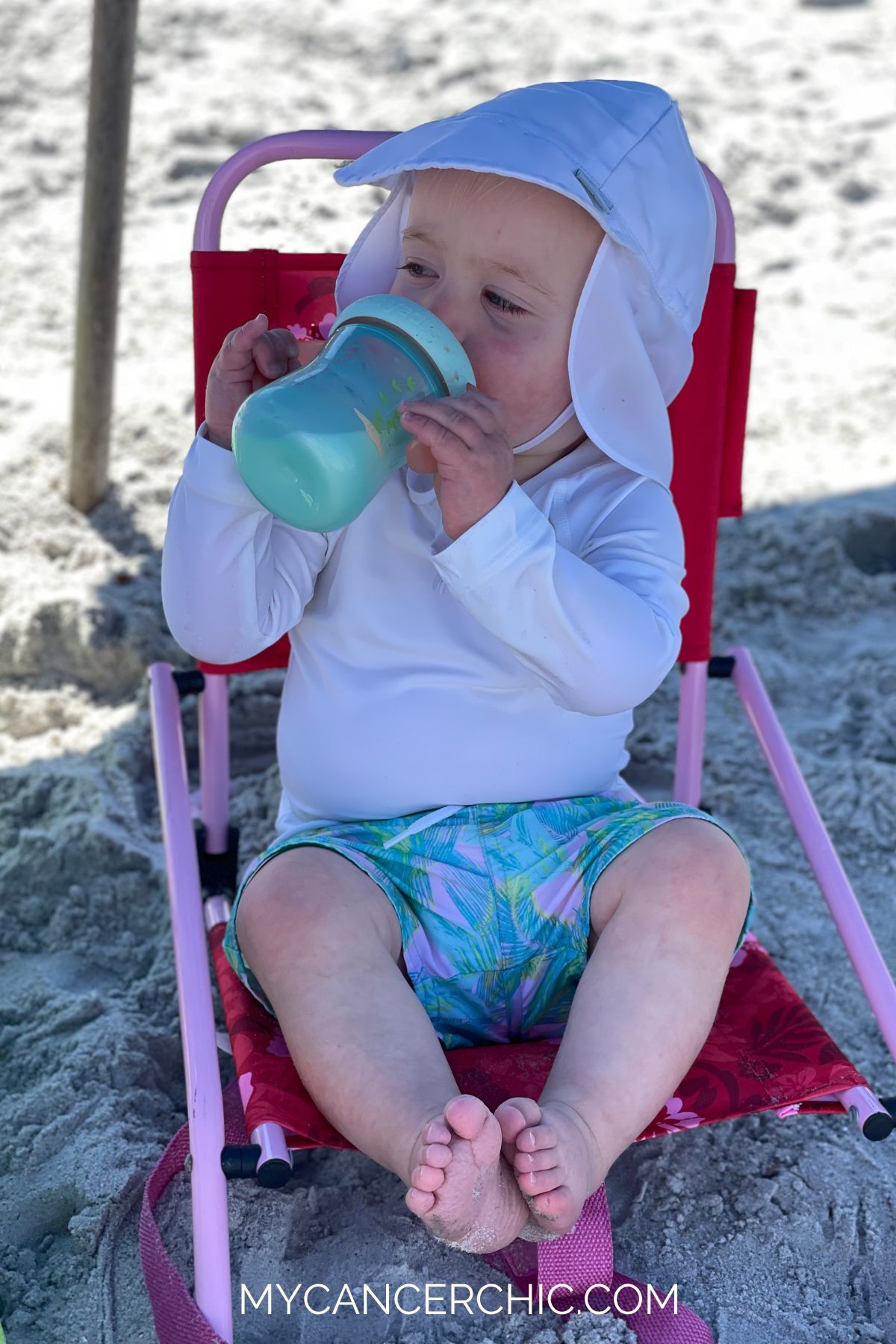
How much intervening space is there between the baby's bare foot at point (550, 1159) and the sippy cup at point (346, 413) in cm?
48

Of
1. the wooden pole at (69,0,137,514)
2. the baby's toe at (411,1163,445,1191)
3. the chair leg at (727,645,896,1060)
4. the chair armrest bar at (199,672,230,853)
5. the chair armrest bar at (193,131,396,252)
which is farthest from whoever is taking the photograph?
the wooden pole at (69,0,137,514)

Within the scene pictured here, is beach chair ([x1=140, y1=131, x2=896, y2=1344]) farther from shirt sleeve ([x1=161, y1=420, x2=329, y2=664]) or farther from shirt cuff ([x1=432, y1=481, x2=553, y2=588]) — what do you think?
shirt cuff ([x1=432, y1=481, x2=553, y2=588])

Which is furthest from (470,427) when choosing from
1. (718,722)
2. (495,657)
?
(718,722)

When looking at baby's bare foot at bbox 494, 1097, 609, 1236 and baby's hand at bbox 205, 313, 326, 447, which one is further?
baby's hand at bbox 205, 313, 326, 447

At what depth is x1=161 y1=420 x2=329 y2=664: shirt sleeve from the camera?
1311 millimetres

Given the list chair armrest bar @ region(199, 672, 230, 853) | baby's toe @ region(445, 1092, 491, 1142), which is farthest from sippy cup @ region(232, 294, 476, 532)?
chair armrest bar @ region(199, 672, 230, 853)

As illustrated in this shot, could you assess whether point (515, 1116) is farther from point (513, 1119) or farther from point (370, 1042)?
point (370, 1042)

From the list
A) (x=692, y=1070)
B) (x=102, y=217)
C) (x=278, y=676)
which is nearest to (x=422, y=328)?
(x=692, y=1070)

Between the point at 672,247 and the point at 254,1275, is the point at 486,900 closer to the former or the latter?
the point at 254,1275

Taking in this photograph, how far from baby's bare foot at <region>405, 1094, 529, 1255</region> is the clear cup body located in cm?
46

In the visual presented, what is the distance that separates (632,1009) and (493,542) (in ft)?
1.33

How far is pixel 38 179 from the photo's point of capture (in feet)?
11.2

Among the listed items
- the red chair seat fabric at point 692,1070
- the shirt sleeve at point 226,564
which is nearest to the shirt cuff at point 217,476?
the shirt sleeve at point 226,564

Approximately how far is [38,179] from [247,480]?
2639mm
